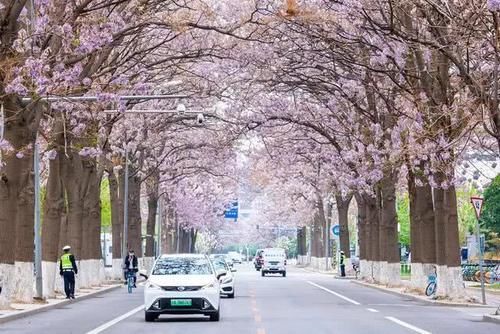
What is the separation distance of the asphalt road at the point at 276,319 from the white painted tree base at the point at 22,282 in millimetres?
1008

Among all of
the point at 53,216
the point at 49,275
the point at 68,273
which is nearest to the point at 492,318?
the point at 68,273

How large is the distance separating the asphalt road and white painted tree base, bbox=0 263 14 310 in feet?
3.34

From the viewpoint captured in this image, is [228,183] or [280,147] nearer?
[280,147]

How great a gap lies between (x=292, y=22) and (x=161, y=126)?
842 inches

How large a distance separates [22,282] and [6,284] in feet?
6.84

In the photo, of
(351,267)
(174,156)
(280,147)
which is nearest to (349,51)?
(280,147)

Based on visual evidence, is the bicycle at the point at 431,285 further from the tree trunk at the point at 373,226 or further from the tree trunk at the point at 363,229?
the tree trunk at the point at 363,229

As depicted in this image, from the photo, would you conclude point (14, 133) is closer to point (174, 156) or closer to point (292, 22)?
point (292, 22)

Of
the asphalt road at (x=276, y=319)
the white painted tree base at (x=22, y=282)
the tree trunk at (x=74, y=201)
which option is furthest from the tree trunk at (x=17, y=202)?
the tree trunk at (x=74, y=201)

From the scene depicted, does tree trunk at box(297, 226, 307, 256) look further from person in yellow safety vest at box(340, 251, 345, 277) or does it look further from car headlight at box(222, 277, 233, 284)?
car headlight at box(222, 277, 233, 284)

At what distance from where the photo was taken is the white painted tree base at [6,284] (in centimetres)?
2723

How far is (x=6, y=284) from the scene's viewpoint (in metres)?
28.1

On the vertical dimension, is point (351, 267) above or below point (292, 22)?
below

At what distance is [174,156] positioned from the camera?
68.2 metres
